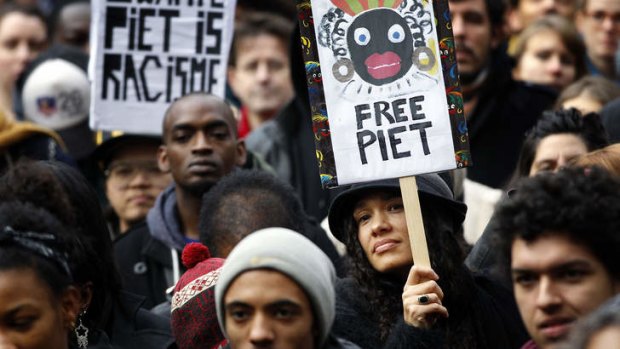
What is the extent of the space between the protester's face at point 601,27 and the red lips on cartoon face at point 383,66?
4.79m

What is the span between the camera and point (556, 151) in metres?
7.62

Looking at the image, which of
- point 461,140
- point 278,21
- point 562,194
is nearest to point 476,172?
point 278,21

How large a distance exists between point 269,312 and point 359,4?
158cm

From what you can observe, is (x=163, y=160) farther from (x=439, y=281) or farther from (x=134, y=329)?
(x=439, y=281)

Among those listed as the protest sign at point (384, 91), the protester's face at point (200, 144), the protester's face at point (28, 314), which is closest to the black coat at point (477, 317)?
the protest sign at point (384, 91)

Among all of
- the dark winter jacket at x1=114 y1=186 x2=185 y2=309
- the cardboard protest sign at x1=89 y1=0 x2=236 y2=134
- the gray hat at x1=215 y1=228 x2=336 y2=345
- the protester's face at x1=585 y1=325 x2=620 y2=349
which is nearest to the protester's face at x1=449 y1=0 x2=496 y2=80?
the cardboard protest sign at x1=89 y1=0 x2=236 y2=134

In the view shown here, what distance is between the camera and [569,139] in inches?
302

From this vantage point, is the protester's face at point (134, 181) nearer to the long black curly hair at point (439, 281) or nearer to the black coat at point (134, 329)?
the black coat at point (134, 329)

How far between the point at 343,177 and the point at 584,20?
514cm

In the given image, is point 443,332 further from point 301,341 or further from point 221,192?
point 221,192

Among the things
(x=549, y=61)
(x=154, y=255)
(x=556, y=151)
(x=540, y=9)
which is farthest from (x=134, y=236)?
(x=540, y=9)

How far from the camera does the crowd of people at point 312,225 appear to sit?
17.1 feet

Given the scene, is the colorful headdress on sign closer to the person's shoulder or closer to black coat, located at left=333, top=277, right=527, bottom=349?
black coat, located at left=333, top=277, right=527, bottom=349

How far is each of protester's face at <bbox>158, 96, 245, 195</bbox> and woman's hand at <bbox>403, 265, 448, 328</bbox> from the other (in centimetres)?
250
